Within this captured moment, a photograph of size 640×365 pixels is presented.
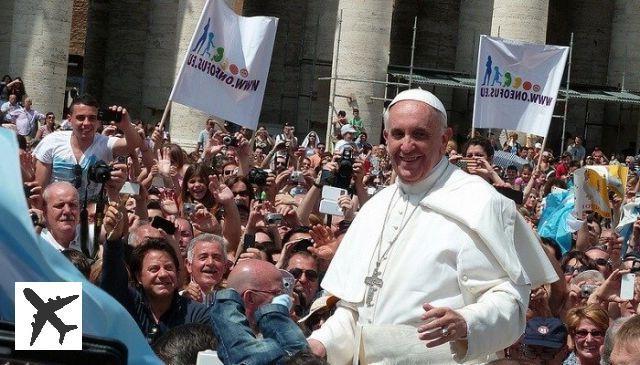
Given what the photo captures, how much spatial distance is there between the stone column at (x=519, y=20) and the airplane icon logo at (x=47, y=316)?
32502 millimetres

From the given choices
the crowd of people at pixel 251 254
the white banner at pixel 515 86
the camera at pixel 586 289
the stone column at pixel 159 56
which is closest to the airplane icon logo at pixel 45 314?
the crowd of people at pixel 251 254

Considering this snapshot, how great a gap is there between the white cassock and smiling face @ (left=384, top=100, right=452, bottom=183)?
5.2 inches

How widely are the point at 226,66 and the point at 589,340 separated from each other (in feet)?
24.0

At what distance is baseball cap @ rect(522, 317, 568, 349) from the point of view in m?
7.87

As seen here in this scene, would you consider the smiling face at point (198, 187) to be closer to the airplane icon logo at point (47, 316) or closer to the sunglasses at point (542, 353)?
the sunglasses at point (542, 353)

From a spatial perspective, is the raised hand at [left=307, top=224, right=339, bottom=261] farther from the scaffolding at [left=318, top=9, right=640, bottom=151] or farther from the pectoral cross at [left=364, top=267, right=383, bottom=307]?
the scaffolding at [left=318, top=9, right=640, bottom=151]

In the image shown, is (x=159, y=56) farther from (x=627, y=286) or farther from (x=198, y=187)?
(x=627, y=286)

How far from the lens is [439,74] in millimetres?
39875

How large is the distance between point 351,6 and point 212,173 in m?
22.2

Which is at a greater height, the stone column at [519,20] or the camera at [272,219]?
the stone column at [519,20]

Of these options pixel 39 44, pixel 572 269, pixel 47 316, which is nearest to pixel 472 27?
pixel 39 44

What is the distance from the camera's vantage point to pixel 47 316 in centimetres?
221

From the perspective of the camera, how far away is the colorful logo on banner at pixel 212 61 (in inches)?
557

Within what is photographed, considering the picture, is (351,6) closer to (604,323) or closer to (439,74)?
(439,74)
